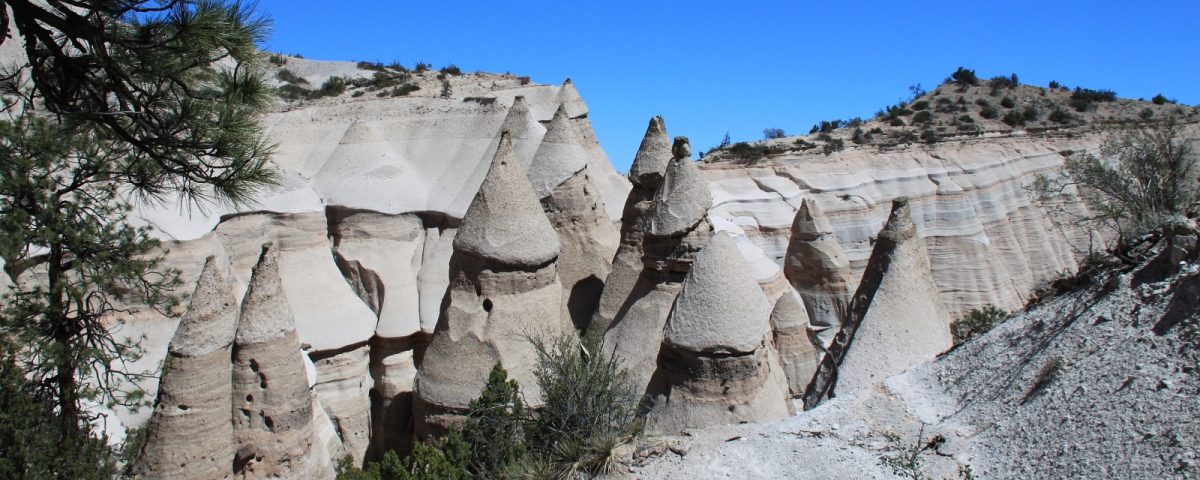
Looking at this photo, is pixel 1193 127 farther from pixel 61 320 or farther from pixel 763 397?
pixel 61 320

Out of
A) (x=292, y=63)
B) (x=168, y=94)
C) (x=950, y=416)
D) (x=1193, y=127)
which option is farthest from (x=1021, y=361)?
(x=1193, y=127)

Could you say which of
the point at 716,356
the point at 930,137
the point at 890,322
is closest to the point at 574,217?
the point at 890,322

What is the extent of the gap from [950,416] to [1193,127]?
29257 mm

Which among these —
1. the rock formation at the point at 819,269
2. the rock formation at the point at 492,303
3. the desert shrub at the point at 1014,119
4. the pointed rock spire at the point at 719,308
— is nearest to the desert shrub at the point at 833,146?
the desert shrub at the point at 1014,119

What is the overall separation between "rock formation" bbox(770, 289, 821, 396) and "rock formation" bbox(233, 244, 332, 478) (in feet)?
19.7

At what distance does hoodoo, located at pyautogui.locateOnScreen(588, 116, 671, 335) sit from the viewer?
33.6 ft

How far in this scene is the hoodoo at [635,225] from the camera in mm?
10250

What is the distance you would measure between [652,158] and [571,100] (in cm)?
826

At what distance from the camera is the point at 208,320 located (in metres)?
7.60

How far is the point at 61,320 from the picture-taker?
20.5 ft

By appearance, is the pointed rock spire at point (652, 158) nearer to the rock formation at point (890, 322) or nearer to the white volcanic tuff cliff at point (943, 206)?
the rock formation at point (890, 322)

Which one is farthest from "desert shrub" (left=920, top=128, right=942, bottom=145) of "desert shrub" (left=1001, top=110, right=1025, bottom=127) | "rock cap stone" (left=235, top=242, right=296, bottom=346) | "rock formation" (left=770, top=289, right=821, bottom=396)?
"rock cap stone" (left=235, top=242, right=296, bottom=346)

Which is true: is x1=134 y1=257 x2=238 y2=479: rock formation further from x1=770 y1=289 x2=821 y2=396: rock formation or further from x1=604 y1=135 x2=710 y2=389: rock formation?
x1=770 y1=289 x2=821 y2=396: rock formation

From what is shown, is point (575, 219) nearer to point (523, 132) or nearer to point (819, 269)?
point (523, 132)
